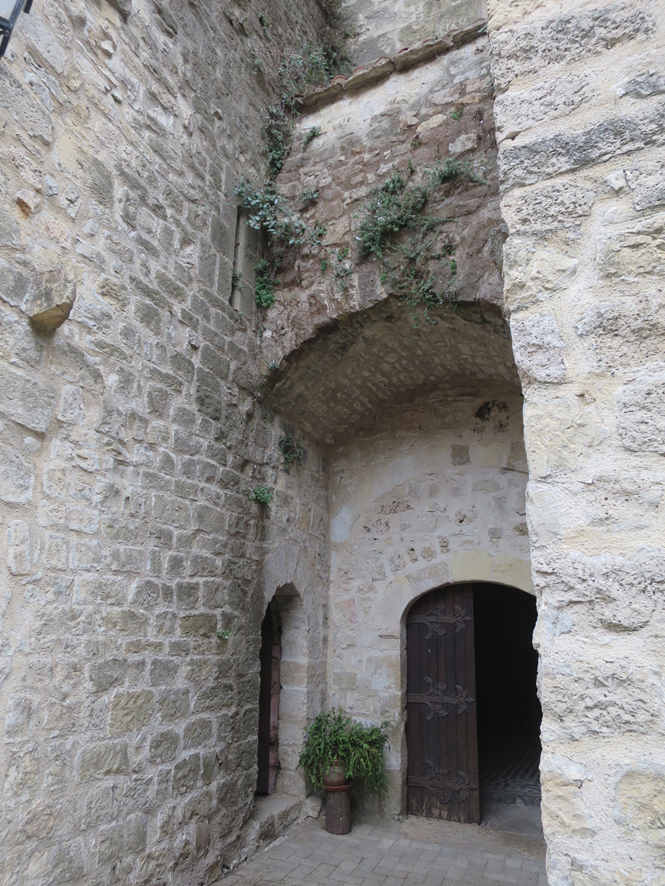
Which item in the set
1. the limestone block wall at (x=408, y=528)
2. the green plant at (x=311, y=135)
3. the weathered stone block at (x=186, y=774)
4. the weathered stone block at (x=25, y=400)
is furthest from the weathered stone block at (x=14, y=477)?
the green plant at (x=311, y=135)

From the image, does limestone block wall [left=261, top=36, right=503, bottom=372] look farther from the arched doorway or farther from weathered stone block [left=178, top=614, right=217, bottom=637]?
the arched doorway

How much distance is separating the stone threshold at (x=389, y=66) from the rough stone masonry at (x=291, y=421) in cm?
4

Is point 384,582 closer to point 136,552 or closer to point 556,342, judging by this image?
point 136,552

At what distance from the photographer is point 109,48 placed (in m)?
3.12

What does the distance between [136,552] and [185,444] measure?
0.71 metres

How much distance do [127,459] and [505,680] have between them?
26.2ft

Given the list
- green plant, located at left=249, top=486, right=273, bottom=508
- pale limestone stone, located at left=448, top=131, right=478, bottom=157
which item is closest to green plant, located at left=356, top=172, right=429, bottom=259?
pale limestone stone, located at left=448, top=131, right=478, bottom=157

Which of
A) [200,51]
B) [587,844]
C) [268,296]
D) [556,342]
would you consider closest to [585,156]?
[556,342]

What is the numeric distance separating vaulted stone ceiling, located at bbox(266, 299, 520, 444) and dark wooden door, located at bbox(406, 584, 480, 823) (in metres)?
1.67

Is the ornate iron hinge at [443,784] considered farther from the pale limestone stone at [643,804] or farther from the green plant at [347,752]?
the pale limestone stone at [643,804]

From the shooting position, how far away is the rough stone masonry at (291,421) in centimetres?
123

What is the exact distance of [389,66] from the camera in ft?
14.1

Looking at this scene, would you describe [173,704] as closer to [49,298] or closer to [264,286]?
[49,298]

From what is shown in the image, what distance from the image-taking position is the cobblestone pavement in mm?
3523
